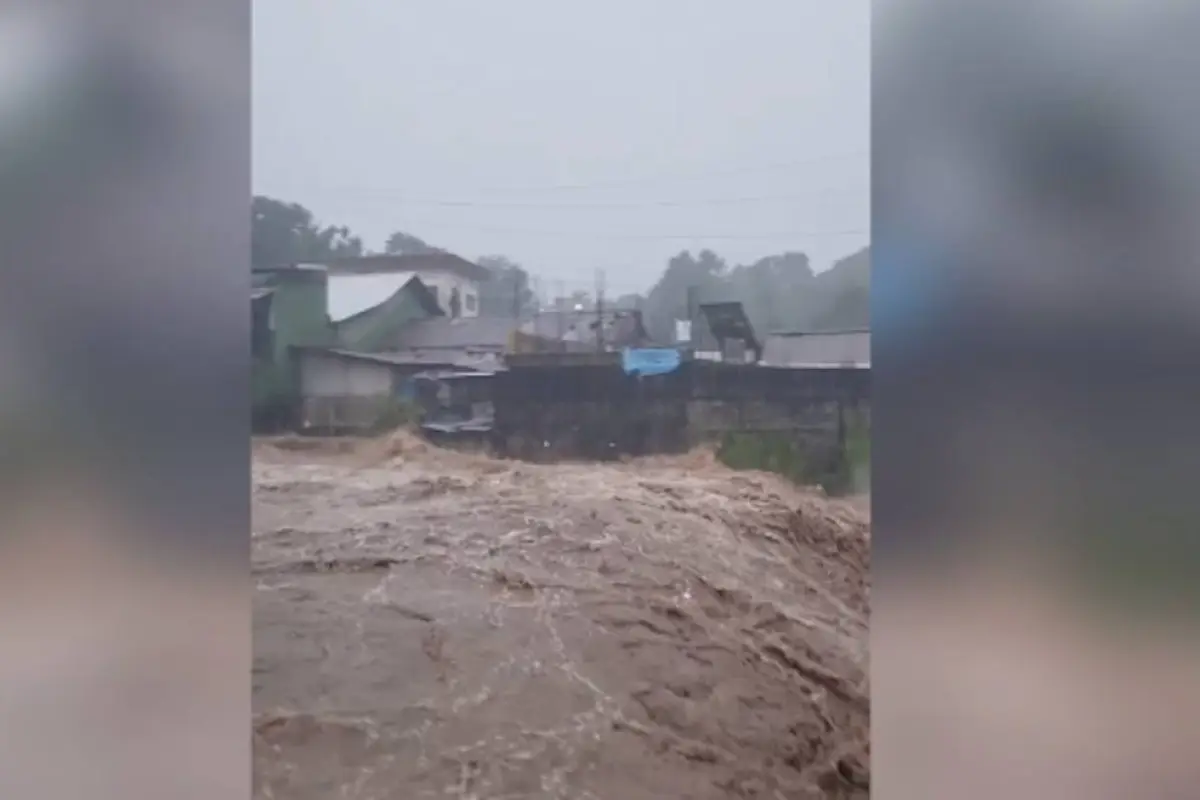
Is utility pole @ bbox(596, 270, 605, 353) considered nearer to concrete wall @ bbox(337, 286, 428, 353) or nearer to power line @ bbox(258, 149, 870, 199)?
power line @ bbox(258, 149, 870, 199)

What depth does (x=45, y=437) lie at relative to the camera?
155cm

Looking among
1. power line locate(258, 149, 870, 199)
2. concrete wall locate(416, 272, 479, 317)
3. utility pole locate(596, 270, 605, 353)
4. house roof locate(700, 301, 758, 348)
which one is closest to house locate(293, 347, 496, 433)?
concrete wall locate(416, 272, 479, 317)

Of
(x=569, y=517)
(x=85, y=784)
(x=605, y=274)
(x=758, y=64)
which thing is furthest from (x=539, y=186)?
(x=85, y=784)

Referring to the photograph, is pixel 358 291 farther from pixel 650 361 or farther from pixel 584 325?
pixel 650 361

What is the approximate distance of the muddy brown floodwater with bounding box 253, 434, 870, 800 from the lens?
1615mm

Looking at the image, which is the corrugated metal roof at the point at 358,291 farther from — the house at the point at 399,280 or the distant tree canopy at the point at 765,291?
the distant tree canopy at the point at 765,291

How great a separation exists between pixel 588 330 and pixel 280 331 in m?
0.59

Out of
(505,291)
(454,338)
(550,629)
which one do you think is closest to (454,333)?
(454,338)

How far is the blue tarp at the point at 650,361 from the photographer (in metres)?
1.67

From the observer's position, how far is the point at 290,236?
5.32 ft

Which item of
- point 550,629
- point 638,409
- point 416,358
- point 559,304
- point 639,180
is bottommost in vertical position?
point 550,629

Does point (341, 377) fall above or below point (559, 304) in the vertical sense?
below

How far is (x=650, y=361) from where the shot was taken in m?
1.67

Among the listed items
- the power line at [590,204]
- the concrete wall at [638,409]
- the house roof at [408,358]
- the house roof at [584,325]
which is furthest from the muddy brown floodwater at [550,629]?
the power line at [590,204]
